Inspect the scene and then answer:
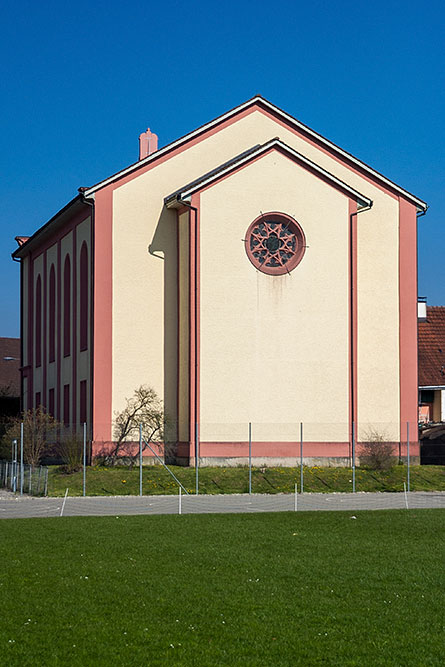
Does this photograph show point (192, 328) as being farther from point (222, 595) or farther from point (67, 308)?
point (222, 595)

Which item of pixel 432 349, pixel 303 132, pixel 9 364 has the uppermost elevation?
pixel 303 132

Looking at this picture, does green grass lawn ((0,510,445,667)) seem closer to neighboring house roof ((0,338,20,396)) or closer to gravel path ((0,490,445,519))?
gravel path ((0,490,445,519))

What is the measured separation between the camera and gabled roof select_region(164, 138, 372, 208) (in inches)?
1485

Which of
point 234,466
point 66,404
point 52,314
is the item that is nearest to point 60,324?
point 52,314

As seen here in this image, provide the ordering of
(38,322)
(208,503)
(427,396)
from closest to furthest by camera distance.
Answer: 1. (208,503)
2. (38,322)
3. (427,396)

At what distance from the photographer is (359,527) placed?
812 inches

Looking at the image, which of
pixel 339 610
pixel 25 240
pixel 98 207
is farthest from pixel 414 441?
pixel 339 610

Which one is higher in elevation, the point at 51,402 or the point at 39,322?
the point at 39,322

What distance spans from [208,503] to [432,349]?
2772 cm

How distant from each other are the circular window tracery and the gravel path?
1063cm

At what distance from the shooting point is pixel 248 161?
38.6 metres

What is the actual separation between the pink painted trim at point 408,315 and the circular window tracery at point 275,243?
4817 mm

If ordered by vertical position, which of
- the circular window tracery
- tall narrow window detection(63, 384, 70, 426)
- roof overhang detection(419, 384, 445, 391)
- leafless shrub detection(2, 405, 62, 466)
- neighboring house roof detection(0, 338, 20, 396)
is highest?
the circular window tracery

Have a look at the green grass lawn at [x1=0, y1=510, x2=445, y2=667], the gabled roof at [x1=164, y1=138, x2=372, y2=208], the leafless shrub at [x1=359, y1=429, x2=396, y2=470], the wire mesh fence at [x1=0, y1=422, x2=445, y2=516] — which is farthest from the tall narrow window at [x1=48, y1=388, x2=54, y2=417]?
the green grass lawn at [x1=0, y1=510, x2=445, y2=667]
